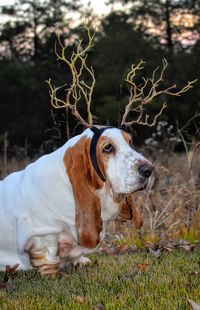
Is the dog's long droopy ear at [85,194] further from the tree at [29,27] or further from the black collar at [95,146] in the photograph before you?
the tree at [29,27]

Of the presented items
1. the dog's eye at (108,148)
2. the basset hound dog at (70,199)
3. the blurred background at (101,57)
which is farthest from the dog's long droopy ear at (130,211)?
the blurred background at (101,57)

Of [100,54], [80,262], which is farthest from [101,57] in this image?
[80,262]

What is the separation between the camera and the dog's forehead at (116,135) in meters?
4.60

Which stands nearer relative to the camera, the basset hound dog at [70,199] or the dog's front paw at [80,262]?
the basset hound dog at [70,199]

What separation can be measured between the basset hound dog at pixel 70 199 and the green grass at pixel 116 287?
0.24m

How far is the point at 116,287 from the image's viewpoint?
4.29m

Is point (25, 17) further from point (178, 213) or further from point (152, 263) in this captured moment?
point (152, 263)

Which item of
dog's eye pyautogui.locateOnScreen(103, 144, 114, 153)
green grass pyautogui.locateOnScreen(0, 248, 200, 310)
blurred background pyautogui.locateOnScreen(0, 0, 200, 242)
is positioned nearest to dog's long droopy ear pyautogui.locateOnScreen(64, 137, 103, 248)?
dog's eye pyautogui.locateOnScreen(103, 144, 114, 153)

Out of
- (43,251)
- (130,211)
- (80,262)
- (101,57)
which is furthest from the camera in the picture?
(101,57)

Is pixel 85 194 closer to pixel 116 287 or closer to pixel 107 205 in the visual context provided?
pixel 107 205

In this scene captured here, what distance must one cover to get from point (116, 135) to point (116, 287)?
116 cm

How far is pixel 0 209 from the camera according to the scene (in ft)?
16.1

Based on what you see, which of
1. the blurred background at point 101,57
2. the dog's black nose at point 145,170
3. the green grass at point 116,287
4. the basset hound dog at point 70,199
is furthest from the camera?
the blurred background at point 101,57

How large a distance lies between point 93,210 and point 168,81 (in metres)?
22.3
